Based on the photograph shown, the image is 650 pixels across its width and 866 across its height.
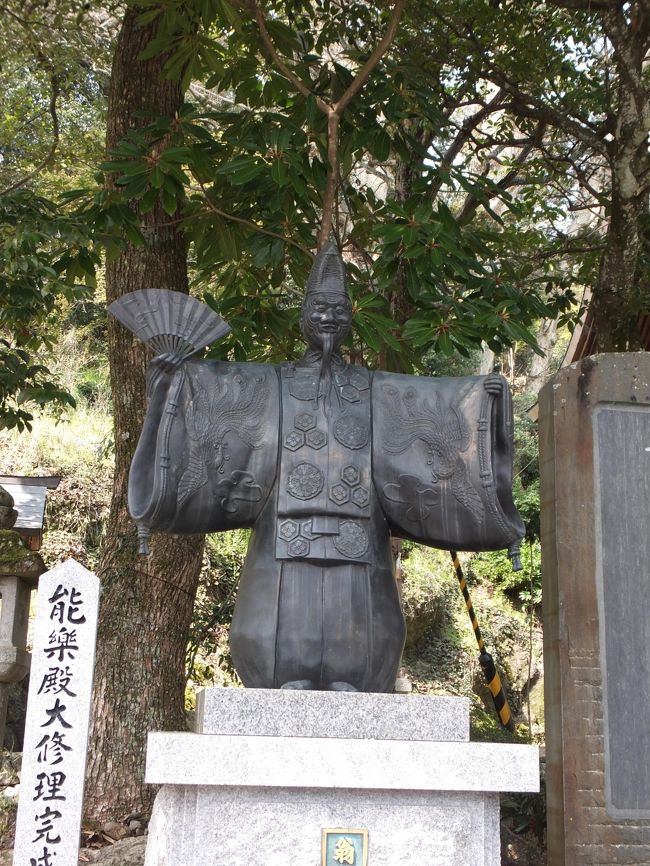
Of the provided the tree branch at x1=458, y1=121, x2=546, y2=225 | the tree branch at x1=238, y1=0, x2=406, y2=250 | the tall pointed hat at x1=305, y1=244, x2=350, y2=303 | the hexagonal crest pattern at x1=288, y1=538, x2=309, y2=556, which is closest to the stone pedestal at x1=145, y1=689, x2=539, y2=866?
the hexagonal crest pattern at x1=288, y1=538, x2=309, y2=556

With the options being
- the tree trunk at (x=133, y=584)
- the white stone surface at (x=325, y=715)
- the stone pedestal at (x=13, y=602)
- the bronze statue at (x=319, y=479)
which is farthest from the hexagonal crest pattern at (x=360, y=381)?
the stone pedestal at (x=13, y=602)

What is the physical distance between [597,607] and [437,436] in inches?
80.2

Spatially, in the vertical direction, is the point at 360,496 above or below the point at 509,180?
below

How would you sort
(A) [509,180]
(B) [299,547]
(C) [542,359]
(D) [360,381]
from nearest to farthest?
(B) [299,547] → (D) [360,381] → (A) [509,180] → (C) [542,359]

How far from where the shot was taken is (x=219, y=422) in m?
3.74

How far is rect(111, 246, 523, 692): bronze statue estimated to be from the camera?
3555 millimetres

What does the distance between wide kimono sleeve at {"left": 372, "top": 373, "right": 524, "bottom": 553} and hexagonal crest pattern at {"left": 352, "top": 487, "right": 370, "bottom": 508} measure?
9cm

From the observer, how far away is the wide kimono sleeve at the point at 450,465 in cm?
372

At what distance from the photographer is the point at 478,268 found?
617 cm

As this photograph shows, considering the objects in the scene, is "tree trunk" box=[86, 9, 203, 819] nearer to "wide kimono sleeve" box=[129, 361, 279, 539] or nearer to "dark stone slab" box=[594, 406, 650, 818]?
"dark stone slab" box=[594, 406, 650, 818]

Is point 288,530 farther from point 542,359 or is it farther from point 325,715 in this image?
point 542,359

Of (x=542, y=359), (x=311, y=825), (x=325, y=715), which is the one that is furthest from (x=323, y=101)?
(x=542, y=359)

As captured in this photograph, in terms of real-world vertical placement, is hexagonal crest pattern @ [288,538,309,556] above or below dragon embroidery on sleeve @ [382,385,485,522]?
below

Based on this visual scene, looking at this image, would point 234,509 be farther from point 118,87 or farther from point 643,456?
point 118,87
